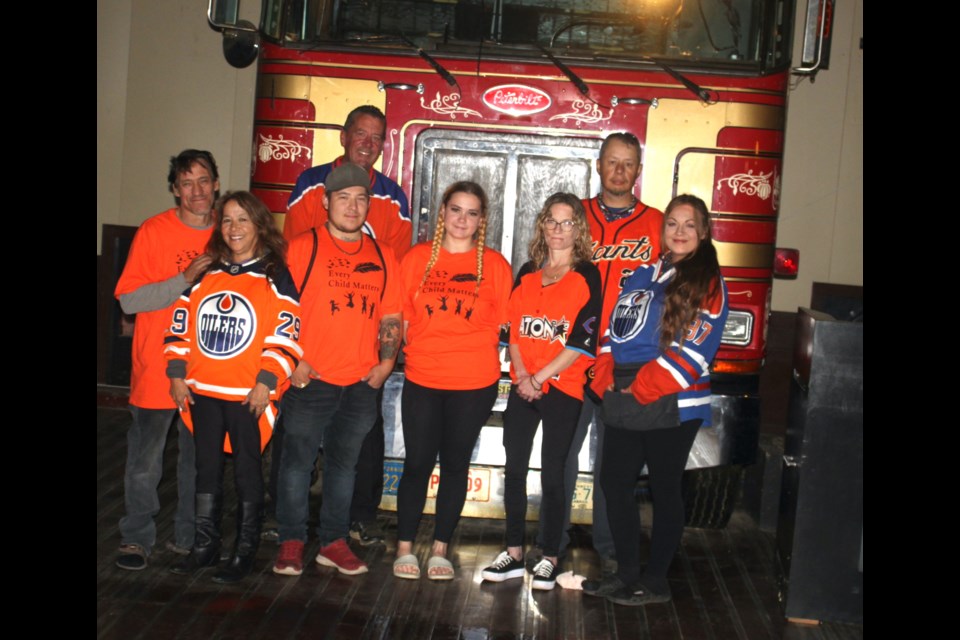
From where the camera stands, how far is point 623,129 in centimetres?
591

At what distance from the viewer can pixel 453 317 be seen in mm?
5125

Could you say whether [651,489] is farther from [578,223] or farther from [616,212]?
[616,212]

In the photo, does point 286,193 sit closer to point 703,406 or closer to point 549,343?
point 549,343

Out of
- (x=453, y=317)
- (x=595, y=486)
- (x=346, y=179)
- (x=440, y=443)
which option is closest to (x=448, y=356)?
(x=453, y=317)

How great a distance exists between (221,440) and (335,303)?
33.0 inches

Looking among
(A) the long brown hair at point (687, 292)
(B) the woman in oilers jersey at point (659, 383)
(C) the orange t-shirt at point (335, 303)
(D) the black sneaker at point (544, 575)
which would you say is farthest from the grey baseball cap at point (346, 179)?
(D) the black sneaker at point (544, 575)

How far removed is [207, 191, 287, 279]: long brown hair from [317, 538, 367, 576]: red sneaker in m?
1.40

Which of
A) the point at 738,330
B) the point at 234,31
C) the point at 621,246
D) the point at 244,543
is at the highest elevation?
the point at 234,31

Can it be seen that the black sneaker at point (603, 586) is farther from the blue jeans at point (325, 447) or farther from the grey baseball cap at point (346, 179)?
the grey baseball cap at point (346, 179)

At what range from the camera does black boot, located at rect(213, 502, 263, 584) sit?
5.02m

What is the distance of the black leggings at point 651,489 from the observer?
194 inches

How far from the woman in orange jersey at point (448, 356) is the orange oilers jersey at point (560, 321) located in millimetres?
109

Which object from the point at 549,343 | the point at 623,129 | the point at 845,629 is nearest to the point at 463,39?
the point at 623,129

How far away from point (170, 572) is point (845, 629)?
10.4ft
